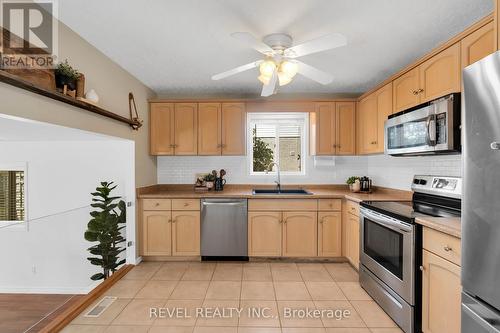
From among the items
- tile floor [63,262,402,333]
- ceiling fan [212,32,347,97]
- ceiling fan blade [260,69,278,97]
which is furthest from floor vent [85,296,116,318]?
ceiling fan blade [260,69,278,97]

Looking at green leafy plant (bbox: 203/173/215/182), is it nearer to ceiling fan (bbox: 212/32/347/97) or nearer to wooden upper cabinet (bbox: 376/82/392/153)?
ceiling fan (bbox: 212/32/347/97)

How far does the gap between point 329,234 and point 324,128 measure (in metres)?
1.48

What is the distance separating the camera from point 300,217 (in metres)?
3.43

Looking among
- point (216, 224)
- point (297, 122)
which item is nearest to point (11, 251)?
point (216, 224)

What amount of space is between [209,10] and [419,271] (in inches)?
95.8

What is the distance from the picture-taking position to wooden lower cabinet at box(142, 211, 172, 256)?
3461mm

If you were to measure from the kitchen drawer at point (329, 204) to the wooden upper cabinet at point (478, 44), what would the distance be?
6.63ft

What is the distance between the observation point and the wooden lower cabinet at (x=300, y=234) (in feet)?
11.2

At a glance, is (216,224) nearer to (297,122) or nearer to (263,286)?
(263,286)

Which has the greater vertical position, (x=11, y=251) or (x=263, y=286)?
(x=11, y=251)

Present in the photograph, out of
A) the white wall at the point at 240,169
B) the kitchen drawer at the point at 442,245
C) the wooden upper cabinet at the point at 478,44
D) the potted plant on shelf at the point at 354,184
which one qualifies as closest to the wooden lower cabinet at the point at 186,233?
the white wall at the point at 240,169

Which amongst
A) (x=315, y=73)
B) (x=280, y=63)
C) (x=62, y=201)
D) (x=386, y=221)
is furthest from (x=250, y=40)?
(x=62, y=201)

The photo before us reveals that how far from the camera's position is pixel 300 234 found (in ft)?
11.2

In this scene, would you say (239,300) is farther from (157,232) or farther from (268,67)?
(268,67)
